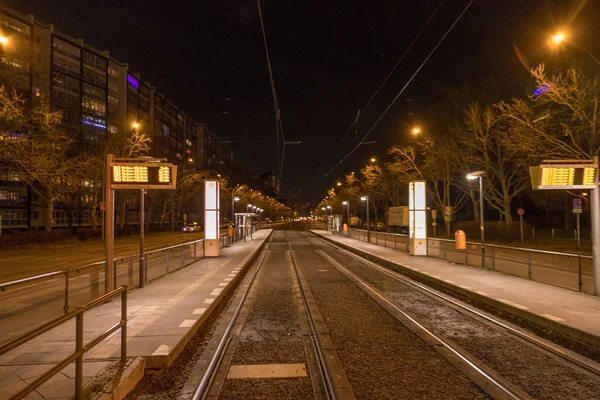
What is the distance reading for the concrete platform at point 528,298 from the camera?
309 inches

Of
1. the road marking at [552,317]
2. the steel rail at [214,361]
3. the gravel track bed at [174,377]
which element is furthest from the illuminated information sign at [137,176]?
the road marking at [552,317]

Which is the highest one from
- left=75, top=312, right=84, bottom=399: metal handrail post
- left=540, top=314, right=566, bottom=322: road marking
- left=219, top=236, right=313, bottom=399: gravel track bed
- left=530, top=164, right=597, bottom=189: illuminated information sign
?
left=530, top=164, right=597, bottom=189: illuminated information sign

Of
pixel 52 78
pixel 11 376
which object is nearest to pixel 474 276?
pixel 11 376

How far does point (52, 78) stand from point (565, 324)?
66.9 meters

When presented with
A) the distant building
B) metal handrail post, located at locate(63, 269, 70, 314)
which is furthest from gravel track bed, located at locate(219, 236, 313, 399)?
the distant building

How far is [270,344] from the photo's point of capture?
7.39m

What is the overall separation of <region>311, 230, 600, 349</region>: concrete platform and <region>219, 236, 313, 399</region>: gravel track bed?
464 centimetres

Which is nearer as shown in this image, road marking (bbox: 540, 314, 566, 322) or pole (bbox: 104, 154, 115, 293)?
road marking (bbox: 540, 314, 566, 322)

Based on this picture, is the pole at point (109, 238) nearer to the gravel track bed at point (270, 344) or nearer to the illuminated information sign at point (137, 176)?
the illuminated information sign at point (137, 176)

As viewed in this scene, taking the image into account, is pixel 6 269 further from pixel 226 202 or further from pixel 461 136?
pixel 226 202

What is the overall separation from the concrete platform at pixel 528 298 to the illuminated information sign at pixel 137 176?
8.40m

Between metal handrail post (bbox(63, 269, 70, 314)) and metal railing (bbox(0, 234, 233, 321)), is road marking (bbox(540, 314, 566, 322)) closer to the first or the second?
metal railing (bbox(0, 234, 233, 321))

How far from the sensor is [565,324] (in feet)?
25.5

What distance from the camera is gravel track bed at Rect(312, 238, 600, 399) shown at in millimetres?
5297
